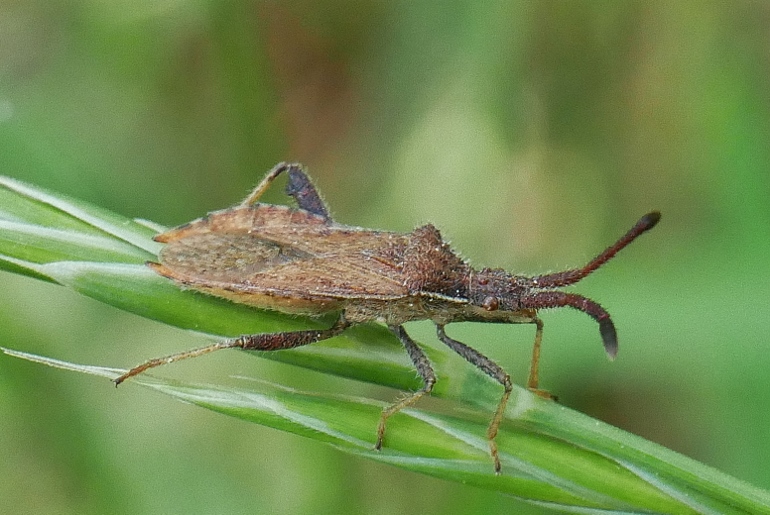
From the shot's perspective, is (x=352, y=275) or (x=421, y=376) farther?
(x=352, y=275)

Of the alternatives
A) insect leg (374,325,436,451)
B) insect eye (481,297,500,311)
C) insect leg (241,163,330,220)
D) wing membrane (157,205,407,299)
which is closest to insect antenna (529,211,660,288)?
insect eye (481,297,500,311)

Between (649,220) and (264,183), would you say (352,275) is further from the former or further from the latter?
(649,220)

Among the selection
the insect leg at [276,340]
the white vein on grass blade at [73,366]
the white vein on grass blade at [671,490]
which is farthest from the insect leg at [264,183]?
the white vein on grass blade at [671,490]

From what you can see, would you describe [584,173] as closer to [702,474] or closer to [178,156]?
[178,156]

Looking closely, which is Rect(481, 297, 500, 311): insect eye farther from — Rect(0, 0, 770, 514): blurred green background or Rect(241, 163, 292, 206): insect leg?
Rect(241, 163, 292, 206): insect leg

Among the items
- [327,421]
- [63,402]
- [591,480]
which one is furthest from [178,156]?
[591,480]

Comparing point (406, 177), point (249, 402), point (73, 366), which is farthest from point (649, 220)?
point (406, 177)
